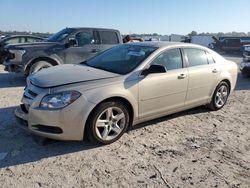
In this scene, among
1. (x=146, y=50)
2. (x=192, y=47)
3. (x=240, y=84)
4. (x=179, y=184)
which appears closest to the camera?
(x=179, y=184)

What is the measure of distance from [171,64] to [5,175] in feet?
10.9

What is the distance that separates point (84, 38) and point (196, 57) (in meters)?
4.71

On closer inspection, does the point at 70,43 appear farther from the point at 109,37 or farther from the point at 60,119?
the point at 60,119

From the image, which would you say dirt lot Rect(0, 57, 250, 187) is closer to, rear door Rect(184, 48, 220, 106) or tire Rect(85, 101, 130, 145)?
tire Rect(85, 101, 130, 145)

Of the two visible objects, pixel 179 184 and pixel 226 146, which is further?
pixel 226 146

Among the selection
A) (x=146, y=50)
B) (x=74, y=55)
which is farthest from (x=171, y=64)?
(x=74, y=55)

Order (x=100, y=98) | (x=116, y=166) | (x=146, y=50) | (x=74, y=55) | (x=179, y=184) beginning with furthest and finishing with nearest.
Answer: (x=74, y=55) → (x=146, y=50) → (x=100, y=98) → (x=116, y=166) → (x=179, y=184)

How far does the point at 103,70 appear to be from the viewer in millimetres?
→ 4926

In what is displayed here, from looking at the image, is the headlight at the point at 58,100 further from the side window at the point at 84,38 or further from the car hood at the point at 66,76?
the side window at the point at 84,38

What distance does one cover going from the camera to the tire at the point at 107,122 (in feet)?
13.9

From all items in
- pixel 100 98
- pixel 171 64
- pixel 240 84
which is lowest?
pixel 240 84

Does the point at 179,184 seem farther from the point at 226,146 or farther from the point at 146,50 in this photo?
the point at 146,50

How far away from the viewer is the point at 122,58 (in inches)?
209

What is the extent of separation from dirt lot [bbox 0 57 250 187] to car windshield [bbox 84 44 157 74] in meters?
1.14
